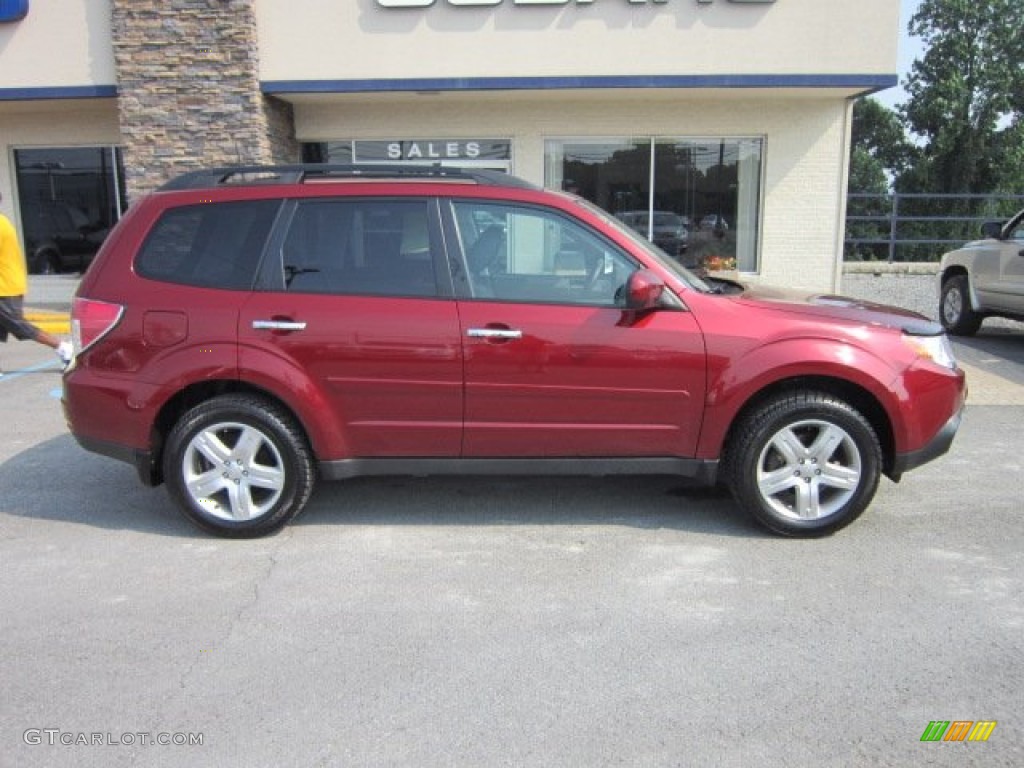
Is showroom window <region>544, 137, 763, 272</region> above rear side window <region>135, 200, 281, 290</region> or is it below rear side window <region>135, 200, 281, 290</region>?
above

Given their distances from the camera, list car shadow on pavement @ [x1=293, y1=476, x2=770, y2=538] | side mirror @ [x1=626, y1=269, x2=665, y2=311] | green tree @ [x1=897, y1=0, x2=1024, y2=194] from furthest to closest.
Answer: green tree @ [x1=897, y1=0, x2=1024, y2=194], car shadow on pavement @ [x1=293, y1=476, x2=770, y2=538], side mirror @ [x1=626, y1=269, x2=665, y2=311]

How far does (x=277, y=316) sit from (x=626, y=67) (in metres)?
8.54

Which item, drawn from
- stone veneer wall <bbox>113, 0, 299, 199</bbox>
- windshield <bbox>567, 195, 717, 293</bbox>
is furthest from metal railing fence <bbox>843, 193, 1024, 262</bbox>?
windshield <bbox>567, 195, 717, 293</bbox>

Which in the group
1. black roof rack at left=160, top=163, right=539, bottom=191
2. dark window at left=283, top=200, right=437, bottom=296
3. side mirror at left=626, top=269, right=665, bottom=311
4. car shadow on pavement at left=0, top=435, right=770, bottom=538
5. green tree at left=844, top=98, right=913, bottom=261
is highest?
green tree at left=844, top=98, right=913, bottom=261

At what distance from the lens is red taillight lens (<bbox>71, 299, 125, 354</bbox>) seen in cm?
438

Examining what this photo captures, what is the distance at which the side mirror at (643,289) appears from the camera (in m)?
4.10

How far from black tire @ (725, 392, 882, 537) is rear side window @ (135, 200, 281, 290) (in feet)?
8.77

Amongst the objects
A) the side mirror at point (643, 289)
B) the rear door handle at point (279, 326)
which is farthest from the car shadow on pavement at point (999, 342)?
the rear door handle at point (279, 326)

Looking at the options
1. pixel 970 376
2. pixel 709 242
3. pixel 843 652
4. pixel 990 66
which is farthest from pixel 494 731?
pixel 990 66

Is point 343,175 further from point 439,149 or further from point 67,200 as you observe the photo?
point 67,200

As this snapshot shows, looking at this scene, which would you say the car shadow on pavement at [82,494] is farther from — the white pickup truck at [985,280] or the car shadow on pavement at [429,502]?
the white pickup truck at [985,280]

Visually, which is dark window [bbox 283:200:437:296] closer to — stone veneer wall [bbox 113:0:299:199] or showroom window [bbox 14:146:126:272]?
stone veneer wall [bbox 113:0:299:199]

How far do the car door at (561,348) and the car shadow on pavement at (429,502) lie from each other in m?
0.55

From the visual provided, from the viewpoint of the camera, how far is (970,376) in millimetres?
8641
